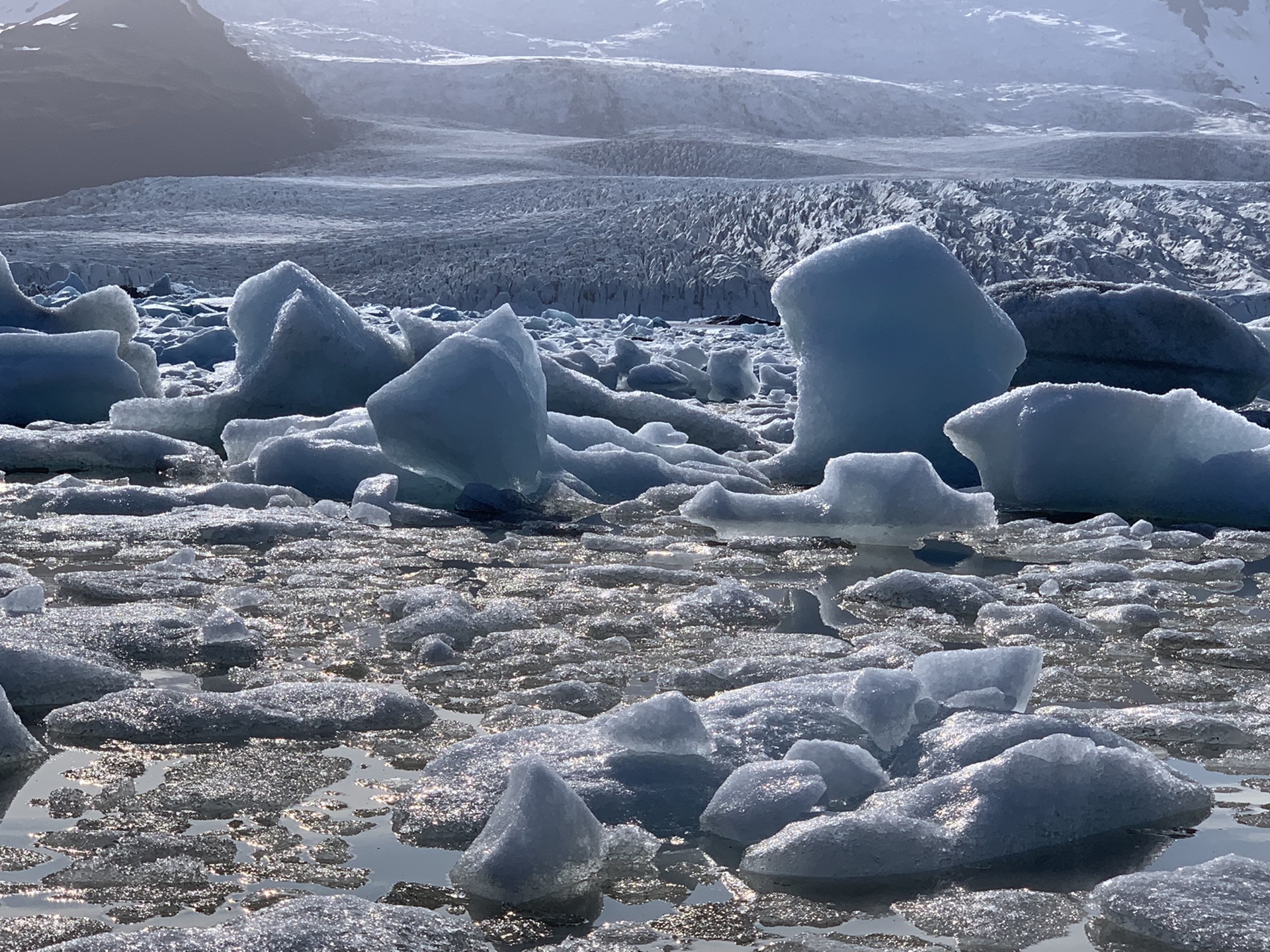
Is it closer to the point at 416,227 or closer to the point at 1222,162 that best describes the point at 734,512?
the point at 416,227

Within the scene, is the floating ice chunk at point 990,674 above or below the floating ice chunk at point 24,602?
above

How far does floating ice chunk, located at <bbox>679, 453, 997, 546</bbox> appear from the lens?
3172 millimetres

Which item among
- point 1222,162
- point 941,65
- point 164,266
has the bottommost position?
point 164,266

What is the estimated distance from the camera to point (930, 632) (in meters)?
2.22

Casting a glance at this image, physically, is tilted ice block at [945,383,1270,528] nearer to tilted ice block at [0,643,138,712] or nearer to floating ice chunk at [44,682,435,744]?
floating ice chunk at [44,682,435,744]

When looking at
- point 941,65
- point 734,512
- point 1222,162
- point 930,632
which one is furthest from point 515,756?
point 941,65

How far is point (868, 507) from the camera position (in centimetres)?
318

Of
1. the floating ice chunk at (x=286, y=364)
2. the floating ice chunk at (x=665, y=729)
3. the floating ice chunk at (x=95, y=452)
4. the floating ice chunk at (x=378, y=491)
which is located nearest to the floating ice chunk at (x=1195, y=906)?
the floating ice chunk at (x=665, y=729)

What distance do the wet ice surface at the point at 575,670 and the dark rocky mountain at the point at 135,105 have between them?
81.7 ft

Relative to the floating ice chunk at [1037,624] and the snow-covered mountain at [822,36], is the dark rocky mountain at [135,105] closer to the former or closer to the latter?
the snow-covered mountain at [822,36]

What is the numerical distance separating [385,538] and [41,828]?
169 centimetres

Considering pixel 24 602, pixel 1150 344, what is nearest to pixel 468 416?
pixel 24 602

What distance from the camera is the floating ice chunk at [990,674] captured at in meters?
1.65

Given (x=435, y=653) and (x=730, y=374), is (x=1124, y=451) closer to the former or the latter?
(x=435, y=653)
